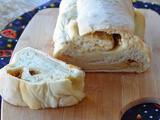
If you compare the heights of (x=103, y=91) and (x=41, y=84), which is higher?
(x=41, y=84)

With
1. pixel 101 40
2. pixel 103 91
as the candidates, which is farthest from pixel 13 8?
pixel 103 91

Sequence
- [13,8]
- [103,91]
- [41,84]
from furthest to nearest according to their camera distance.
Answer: [13,8] < [103,91] < [41,84]

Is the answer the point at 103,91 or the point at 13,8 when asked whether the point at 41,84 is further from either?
the point at 13,8

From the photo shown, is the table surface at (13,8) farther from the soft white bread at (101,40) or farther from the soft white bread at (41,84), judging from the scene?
the soft white bread at (41,84)

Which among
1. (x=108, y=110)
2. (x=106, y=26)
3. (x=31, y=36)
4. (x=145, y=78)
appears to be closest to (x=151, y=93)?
(x=145, y=78)

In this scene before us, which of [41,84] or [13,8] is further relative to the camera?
[13,8]

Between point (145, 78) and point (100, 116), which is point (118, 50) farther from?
point (100, 116)

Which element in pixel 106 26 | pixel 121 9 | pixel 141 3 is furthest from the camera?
pixel 141 3

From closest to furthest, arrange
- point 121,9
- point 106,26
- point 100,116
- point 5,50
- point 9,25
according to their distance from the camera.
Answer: point 100,116
point 106,26
point 121,9
point 5,50
point 9,25

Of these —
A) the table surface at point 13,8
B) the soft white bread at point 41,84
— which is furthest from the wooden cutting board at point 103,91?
the table surface at point 13,8
